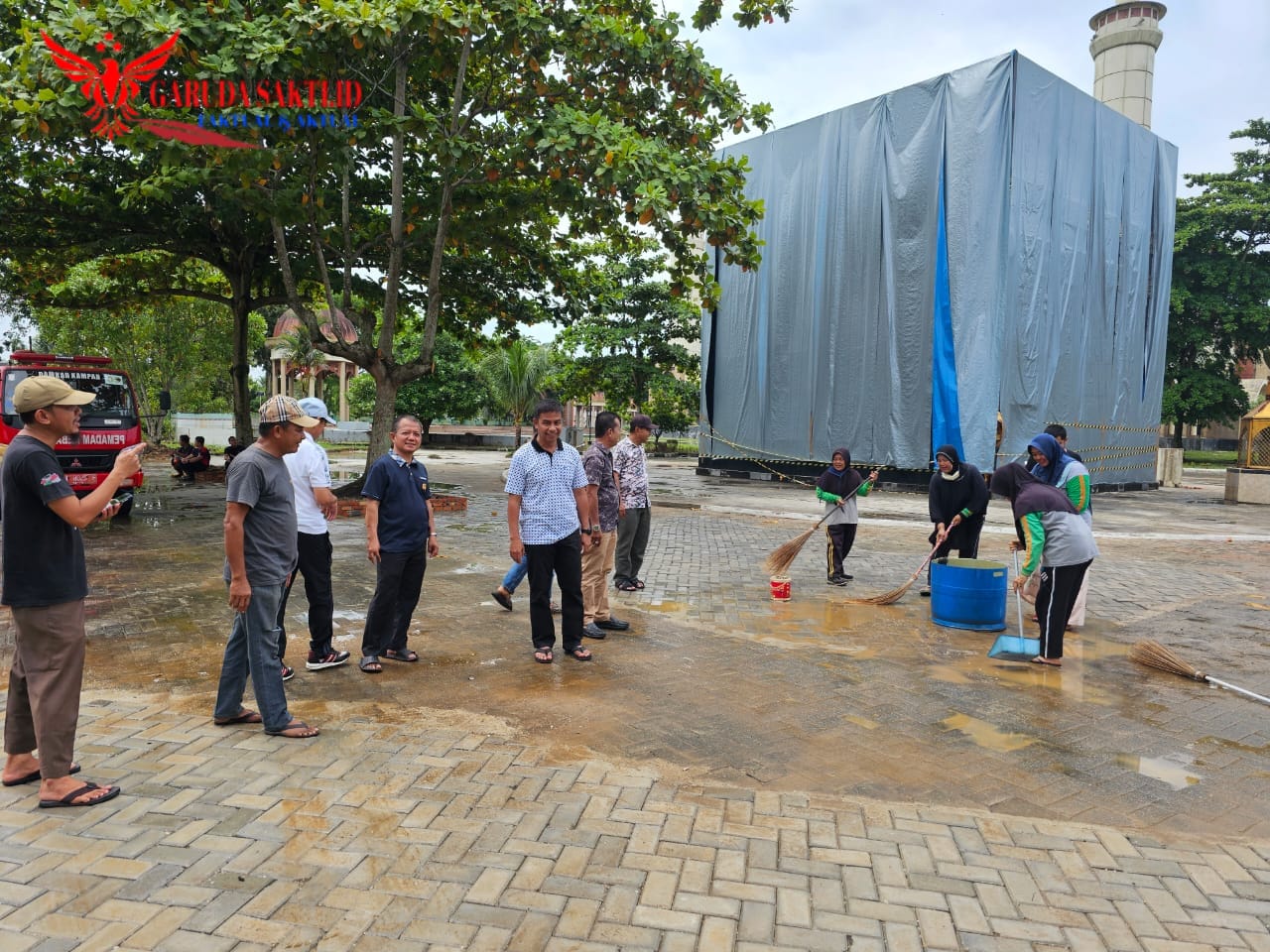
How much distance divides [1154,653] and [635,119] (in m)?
Answer: 9.85

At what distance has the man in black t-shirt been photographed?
325cm

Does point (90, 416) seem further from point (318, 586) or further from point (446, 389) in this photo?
point (446, 389)

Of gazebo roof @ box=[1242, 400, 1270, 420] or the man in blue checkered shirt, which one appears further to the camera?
gazebo roof @ box=[1242, 400, 1270, 420]

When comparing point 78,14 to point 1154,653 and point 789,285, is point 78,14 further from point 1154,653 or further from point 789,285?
point 789,285

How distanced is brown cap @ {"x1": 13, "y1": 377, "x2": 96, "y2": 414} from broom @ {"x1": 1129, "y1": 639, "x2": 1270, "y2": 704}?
6426 mm

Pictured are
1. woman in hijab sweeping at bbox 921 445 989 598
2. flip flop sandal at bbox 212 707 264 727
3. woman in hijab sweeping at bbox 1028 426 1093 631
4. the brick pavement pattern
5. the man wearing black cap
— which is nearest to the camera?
the brick pavement pattern

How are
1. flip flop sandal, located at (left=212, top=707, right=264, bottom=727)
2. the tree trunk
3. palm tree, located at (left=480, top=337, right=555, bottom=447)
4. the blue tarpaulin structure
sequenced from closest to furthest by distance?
flip flop sandal, located at (left=212, top=707, right=264, bottom=727) < the tree trunk < the blue tarpaulin structure < palm tree, located at (left=480, top=337, right=555, bottom=447)

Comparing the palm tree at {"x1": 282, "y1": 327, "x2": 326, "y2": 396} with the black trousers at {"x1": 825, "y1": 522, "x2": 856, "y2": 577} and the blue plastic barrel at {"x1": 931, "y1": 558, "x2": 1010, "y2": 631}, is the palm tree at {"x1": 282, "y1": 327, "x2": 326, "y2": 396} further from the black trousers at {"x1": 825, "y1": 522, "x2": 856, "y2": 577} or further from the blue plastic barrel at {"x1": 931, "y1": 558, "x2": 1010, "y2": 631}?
the blue plastic barrel at {"x1": 931, "y1": 558, "x2": 1010, "y2": 631}

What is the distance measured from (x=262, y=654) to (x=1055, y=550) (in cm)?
506

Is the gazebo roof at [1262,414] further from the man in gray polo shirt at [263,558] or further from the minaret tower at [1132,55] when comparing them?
the man in gray polo shirt at [263,558]

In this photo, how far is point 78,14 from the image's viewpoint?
9008 mm

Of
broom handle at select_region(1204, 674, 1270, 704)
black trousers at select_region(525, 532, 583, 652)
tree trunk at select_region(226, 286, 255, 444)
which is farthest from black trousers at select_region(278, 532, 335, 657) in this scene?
tree trunk at select_region(226, 286, 255, 444)

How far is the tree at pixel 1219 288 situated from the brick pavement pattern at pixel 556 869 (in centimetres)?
3996

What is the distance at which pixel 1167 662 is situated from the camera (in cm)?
567
